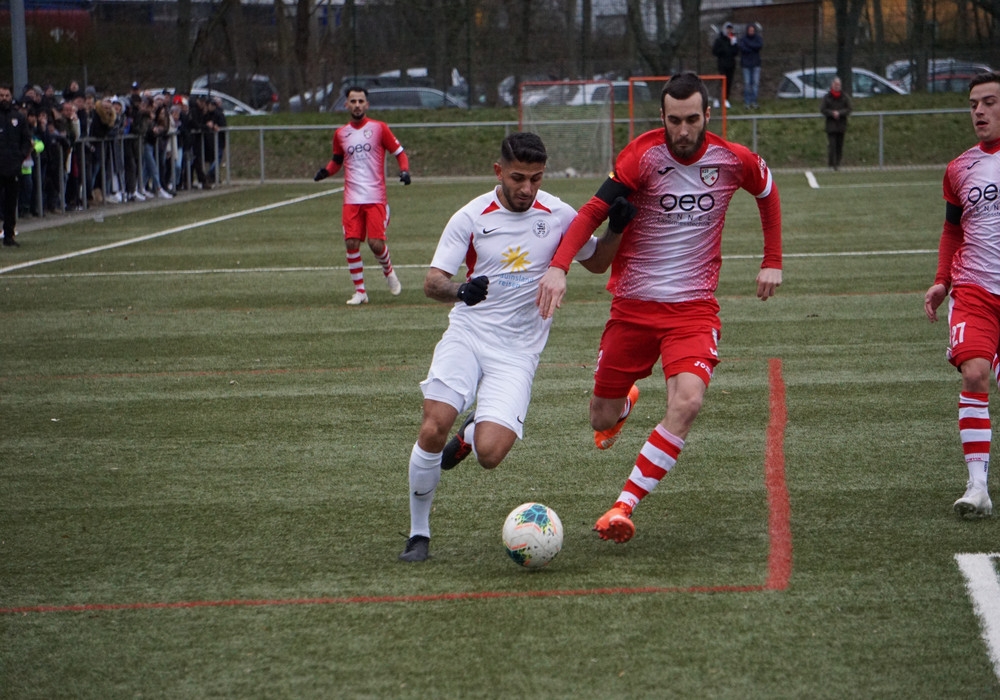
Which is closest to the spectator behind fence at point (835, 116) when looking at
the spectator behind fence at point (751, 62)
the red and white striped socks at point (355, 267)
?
the spectator behind fence at point (751, 62)

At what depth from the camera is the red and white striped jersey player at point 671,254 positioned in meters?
5.71

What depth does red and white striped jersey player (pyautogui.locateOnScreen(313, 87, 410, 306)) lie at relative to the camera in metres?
13.8

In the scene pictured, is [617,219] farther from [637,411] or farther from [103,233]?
[103,233]

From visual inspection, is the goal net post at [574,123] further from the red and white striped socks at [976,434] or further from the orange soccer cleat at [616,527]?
the orange soccer cleat at [616,527]

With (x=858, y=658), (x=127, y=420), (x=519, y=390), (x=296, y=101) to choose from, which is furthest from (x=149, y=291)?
(x=296, y=101)

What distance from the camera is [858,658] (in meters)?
4.42

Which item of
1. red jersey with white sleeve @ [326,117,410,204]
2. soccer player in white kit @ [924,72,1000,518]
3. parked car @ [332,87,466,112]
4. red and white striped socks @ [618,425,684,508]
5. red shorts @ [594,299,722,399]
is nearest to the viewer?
red and white striped socks @ [618,425,684,508]

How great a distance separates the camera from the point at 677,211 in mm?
6031

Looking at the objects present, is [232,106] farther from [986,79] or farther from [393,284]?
[986,79]

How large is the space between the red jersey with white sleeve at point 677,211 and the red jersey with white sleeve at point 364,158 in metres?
8.13

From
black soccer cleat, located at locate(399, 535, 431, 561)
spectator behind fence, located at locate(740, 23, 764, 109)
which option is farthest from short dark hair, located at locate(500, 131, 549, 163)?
spectator behind fence, located at locate(740, 23, 764, 109)

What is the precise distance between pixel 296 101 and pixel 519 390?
3780 centimetres

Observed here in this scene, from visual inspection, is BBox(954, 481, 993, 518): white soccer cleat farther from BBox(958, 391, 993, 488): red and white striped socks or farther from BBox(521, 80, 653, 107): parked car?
BBox(521, 80, 653, 107): parked car

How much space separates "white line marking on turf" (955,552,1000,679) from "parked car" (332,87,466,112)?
35.3 m
